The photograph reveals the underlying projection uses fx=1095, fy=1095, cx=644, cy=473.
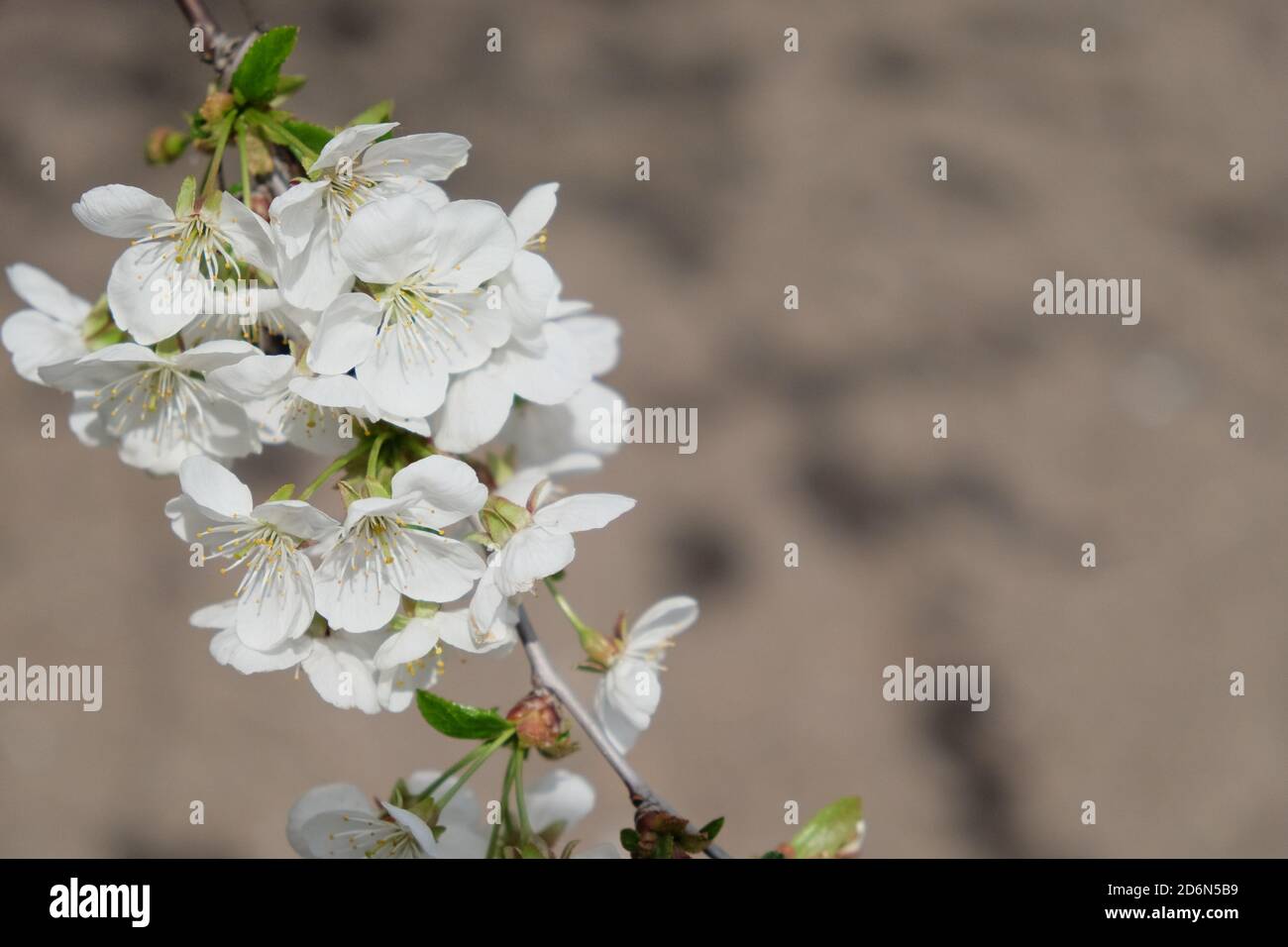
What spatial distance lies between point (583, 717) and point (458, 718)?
0.14m

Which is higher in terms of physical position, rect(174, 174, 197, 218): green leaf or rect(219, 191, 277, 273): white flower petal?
rect(174, 174, 197, 218): green leaf

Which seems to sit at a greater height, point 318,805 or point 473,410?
point 473,410

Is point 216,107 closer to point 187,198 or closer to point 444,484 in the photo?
point 187,198

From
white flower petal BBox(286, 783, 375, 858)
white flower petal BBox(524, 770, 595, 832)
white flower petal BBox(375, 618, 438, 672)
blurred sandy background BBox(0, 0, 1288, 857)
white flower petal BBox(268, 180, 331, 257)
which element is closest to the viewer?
white flower petal BBox(268, 180, 331, 257)

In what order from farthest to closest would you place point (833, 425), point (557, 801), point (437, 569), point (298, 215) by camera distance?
point (833, 425) < point (557, 801) < point (437, 569) < point (298, 215)

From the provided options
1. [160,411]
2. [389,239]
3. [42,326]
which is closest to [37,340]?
[42,326]

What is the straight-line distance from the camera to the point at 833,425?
3.54 m

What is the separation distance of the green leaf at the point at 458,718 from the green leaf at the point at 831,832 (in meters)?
0.47

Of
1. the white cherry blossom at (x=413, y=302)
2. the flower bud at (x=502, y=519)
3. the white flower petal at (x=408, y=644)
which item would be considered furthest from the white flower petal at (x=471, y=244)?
the white flower petal at (x=408, y=644)

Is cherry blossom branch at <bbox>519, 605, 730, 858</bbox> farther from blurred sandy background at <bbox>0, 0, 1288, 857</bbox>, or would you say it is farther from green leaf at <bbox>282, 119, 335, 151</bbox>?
blurred sandy background at <bbox>0, 0, 1288, 857</bbox>

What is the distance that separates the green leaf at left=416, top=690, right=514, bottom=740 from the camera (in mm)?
1106

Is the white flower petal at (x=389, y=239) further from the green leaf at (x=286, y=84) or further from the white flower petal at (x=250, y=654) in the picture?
the white flower petal at (x=250, y=654)

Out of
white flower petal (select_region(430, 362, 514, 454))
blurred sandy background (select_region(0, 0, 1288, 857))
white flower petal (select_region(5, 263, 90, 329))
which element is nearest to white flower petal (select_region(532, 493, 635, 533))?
white flower petal (select_region(430, 362, 514, 454))

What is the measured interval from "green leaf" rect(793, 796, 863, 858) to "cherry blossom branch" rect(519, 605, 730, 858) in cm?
20
